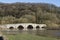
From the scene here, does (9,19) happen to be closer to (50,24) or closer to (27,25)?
(27,25)

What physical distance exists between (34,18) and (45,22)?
336 inches

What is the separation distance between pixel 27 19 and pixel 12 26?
16.0 m

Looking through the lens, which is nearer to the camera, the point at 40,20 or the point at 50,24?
the point at 50,24

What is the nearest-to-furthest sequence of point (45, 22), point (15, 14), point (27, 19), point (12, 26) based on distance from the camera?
point (12, 26) < point (45, 22) < point (27, 19) < point (15, 14)

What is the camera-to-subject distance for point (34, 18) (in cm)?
10444

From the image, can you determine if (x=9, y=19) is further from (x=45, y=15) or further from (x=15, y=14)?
(x=15, y=14)

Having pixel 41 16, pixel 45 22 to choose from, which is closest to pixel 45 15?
pixel 41 16

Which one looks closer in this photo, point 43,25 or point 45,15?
point 43,25

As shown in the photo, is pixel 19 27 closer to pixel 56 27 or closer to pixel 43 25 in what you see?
pixel 43 25

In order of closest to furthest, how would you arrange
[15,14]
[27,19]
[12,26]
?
[12,26] < [27,19] < [15,14]

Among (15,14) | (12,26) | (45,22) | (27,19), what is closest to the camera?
(12,26)

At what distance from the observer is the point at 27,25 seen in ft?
302

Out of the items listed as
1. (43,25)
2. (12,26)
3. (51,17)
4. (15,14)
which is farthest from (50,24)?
(15,14)

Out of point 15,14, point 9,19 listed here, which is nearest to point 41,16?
point 9,19
